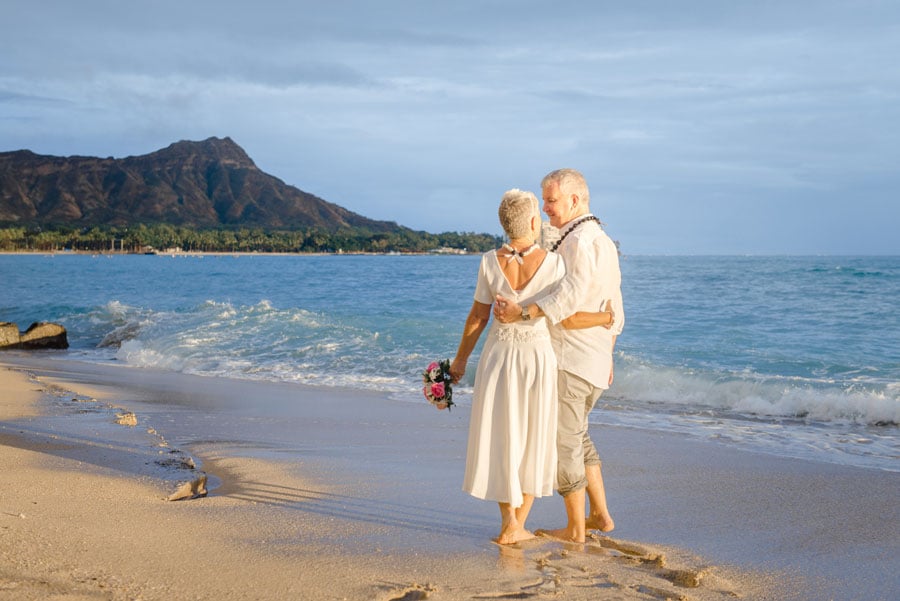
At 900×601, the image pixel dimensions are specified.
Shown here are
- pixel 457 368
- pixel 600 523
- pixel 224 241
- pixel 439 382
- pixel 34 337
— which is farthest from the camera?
pixel 224 241

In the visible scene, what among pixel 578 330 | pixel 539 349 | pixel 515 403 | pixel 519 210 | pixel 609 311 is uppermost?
pixel 519 210

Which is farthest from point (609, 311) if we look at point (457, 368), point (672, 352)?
point (672, 352)

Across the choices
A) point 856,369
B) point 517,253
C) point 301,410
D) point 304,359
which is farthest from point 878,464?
point 304,359

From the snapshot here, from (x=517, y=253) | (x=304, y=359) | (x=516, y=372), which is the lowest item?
(x=304, y=359)

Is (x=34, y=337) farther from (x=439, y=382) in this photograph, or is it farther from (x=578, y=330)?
(x=578, y=330)

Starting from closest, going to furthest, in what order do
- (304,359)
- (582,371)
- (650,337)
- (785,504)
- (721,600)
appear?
(721,600)
(582,371)
(785,504)
(304,359)
(650,337)

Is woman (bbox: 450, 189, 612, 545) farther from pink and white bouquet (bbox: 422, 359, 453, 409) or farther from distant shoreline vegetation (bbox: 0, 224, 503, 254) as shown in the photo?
distant shoreline vegetation (bbox: 0, 224, 503, 254)

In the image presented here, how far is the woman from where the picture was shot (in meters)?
4.53

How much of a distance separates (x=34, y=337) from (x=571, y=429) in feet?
61.7

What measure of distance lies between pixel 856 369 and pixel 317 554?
12.9 meters

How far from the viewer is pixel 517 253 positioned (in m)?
4.57

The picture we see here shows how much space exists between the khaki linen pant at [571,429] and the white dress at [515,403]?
104 mm

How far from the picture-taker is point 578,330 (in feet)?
15.3

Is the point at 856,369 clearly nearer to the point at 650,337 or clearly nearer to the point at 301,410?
the point at 650,337
